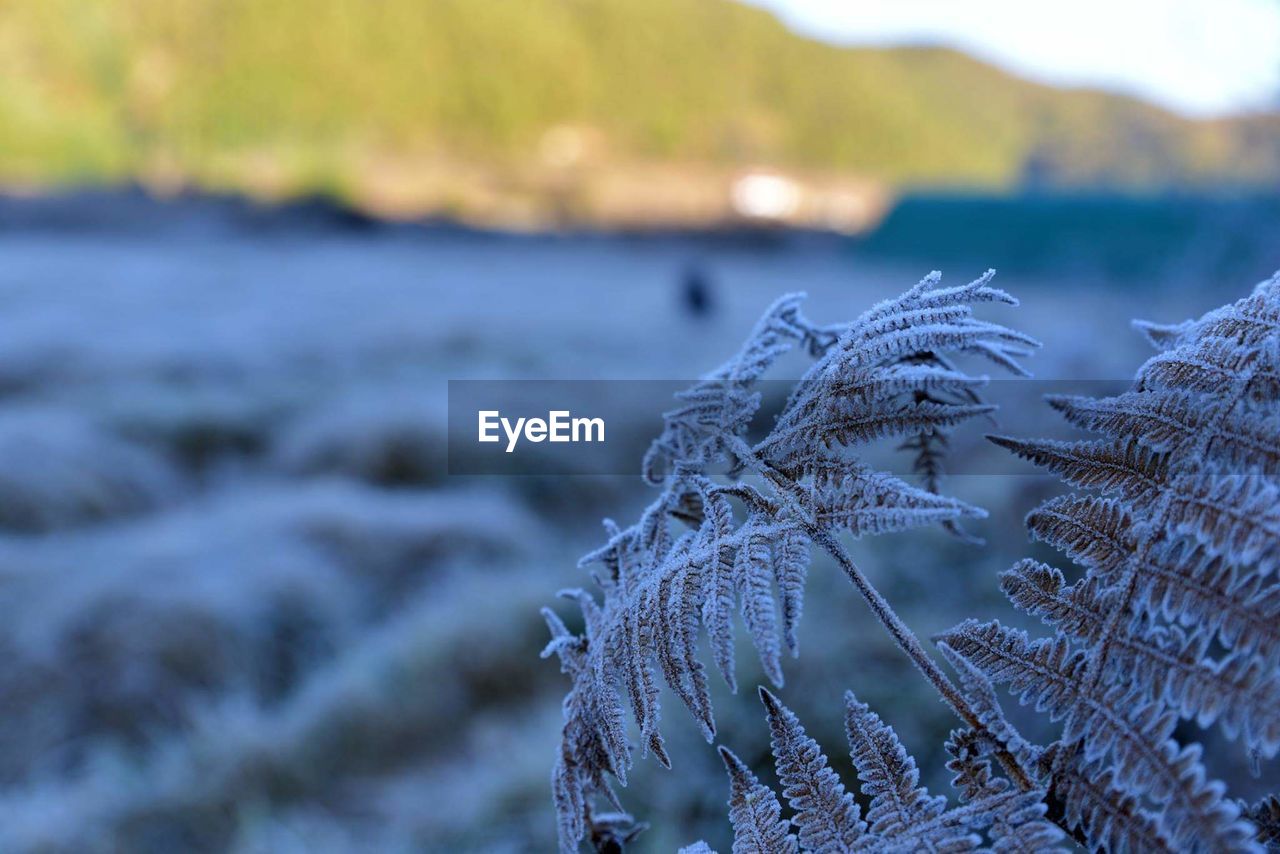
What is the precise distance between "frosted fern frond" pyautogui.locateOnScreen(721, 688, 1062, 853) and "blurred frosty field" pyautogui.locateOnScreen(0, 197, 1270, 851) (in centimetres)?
133

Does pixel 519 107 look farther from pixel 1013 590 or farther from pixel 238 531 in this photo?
pixel 1013 590

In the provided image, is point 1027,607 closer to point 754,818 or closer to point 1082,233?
point 754,818

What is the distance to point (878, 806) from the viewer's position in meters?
0.42

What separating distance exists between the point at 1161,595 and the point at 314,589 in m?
2.65

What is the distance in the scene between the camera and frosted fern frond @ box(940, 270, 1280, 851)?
350mm

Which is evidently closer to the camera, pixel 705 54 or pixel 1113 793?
pixel 1113 793

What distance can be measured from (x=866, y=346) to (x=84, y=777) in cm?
223

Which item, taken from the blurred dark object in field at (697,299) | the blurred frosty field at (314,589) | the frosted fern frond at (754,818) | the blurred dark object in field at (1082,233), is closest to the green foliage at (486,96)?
the blurred dark object in field at (1082,233)

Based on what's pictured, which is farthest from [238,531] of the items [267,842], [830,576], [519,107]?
[519,107]

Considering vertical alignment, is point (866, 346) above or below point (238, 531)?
above

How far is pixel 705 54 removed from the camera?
20984 millimetres

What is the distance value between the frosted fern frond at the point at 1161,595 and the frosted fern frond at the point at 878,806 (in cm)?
2

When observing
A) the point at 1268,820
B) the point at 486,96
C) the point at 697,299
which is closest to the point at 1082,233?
the point at 697,299

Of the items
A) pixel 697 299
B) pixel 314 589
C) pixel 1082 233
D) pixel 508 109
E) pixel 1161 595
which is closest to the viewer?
pixel 1161 595
